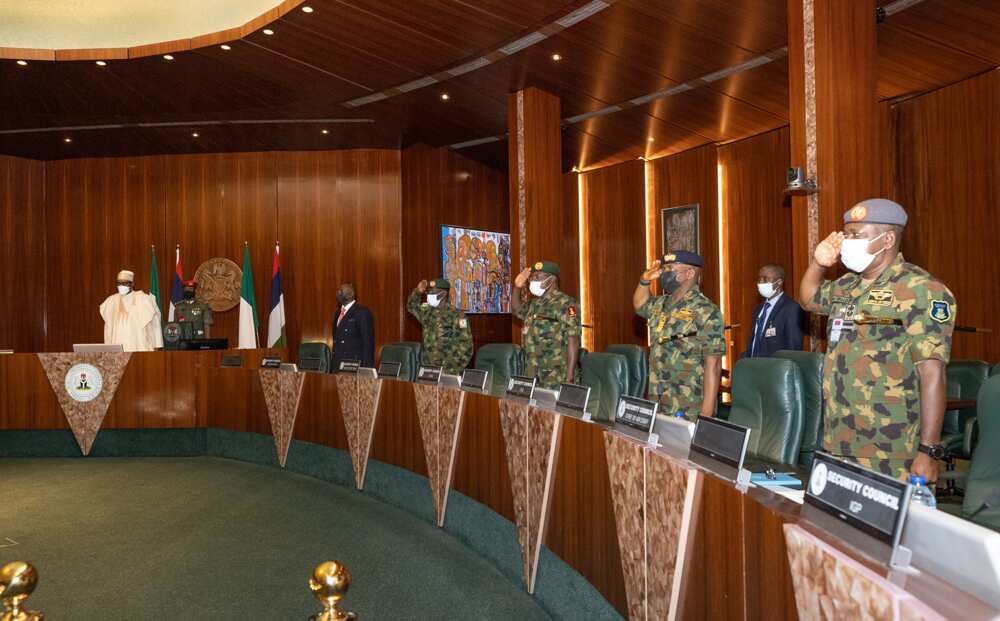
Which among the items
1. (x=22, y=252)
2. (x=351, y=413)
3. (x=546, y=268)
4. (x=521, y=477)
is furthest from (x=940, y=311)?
(x=22, y=252)

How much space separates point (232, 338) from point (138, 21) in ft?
14.5

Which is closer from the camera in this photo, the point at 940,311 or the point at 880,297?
the point at 940,311

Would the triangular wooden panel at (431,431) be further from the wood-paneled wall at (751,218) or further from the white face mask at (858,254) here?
the wood-paneled wall at (751,218)

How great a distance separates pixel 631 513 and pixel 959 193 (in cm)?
616

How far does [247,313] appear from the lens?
10023 millimetres

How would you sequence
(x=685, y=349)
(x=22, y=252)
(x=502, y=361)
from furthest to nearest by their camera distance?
(x=22, y=252), (x=502, y=361), (x=685, y=349)

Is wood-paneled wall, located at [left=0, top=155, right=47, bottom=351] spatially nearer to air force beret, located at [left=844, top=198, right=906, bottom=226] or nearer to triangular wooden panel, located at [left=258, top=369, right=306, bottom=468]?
triangular wooden panel, located at [left=258, top=369, right=306, bottom=468]

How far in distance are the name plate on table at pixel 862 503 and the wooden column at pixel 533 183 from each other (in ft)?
20.3

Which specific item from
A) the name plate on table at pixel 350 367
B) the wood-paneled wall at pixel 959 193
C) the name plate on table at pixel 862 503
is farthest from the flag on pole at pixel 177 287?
the name plate on table at pixel 862 503

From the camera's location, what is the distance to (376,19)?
5.98m

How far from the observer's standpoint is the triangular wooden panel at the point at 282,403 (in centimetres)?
617

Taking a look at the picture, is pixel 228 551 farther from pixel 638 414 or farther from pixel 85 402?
pixel 85 402

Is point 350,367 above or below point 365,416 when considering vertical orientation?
above

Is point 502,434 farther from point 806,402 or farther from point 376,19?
point 376,19
